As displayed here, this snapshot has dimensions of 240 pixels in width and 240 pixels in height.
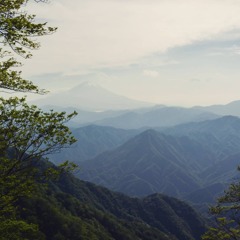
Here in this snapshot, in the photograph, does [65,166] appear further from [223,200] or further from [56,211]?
[56,211]

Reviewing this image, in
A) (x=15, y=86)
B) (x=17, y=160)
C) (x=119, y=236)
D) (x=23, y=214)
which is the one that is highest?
(x=15, y=86)

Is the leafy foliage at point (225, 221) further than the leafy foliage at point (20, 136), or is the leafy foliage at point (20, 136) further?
the leafy foliage at point (225, 221)

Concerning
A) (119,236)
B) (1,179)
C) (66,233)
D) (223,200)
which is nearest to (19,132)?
(1,179)

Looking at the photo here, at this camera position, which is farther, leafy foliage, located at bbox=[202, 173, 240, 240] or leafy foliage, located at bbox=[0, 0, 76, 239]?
leafy foliage, located at bbox=[202, 173, 240, 240]

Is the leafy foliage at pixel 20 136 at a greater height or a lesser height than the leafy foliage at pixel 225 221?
greater

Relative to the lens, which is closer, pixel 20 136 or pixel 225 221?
pixel 20 136

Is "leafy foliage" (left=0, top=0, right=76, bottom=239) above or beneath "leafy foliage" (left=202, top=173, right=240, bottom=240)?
above

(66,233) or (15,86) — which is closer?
(15,86)

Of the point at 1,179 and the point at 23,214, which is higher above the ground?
the point at 1,179

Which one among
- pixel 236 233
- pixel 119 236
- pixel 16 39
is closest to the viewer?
pixel 16 39

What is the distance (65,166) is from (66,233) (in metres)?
116

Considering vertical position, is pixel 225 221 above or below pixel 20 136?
below

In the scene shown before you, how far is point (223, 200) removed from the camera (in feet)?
109

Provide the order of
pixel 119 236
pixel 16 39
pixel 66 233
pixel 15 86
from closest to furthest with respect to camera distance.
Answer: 1. pixel 16 39
2. pixel 15 86
3. pixel 66 233
4. pixel 119 236
